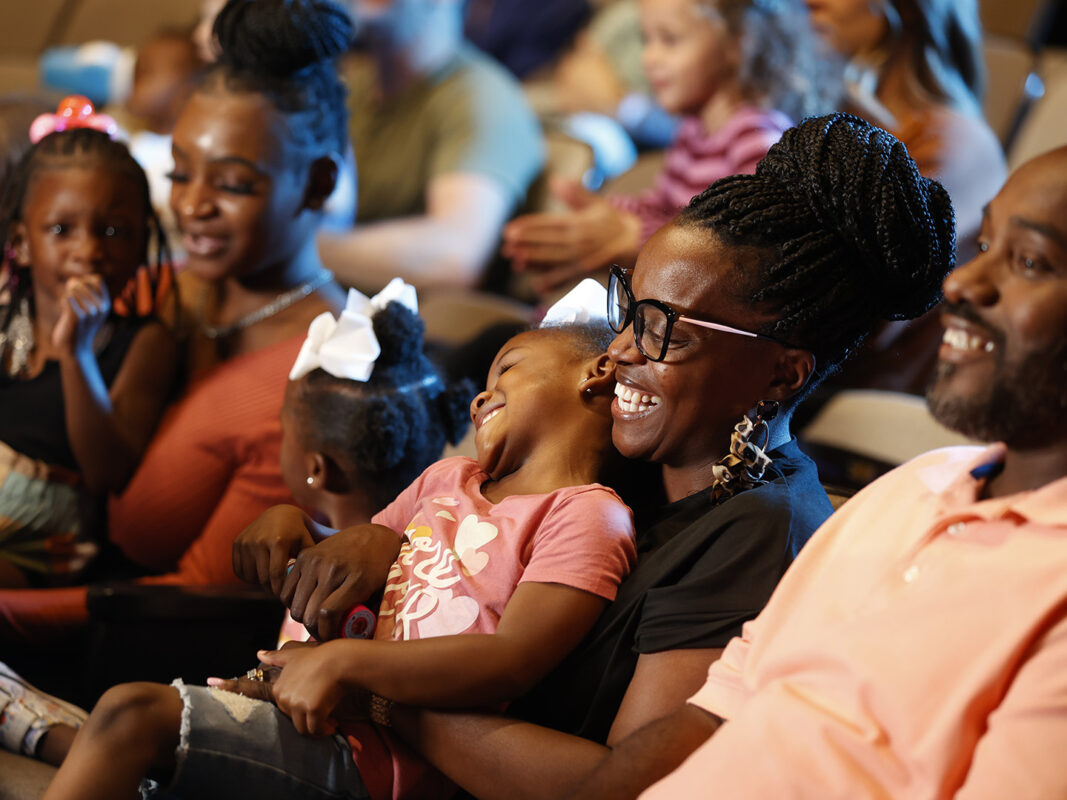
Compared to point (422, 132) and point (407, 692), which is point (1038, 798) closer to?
point (407, 692)

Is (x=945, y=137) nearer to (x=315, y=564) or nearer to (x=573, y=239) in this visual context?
(x=573, y=239)

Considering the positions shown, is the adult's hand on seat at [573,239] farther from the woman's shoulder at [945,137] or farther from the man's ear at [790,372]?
the man's ear at [790,372]

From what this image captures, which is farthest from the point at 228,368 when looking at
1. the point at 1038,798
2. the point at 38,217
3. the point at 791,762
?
the point at 1038,798

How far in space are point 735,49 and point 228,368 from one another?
1147 mm

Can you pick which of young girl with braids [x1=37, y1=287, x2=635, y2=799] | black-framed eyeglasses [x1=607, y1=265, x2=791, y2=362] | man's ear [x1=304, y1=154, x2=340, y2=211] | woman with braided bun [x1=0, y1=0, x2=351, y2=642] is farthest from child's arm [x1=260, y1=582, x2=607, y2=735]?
man's ear [x1=304, y1=154, x2=340, y2=211]

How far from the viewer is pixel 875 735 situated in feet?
2.61

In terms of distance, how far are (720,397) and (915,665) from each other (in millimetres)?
369

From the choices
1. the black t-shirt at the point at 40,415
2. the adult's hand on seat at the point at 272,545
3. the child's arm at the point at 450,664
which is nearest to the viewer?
the child's arm at the point at 450,664

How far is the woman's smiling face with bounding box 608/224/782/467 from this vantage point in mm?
1085

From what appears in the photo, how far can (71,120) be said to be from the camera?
199 cm

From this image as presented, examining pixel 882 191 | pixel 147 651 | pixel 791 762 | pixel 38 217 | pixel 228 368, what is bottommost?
pixel 147 651

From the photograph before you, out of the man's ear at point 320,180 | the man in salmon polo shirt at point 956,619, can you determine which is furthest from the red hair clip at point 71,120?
the man in salmon polo shirt at point 956,619

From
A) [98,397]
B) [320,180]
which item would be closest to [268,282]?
[320,180]

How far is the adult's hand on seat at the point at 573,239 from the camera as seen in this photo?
225 centimetres
